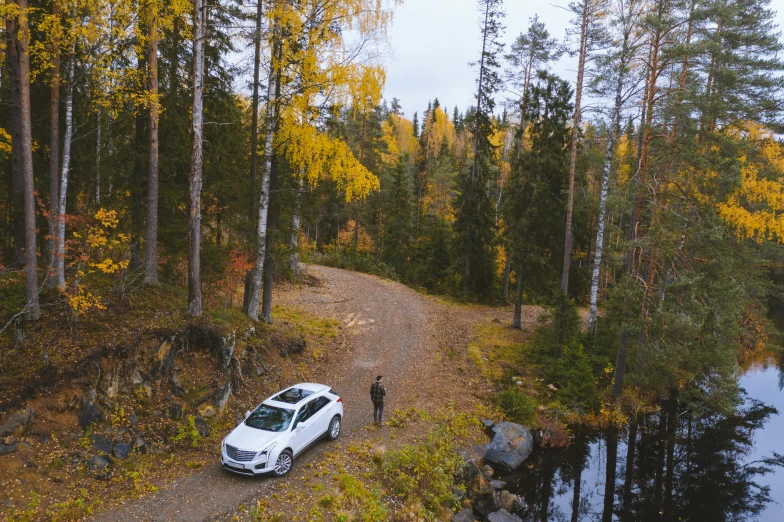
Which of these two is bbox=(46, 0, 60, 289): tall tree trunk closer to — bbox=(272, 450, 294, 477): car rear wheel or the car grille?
the car grille

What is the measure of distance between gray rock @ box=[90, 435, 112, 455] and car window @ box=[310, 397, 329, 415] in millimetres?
4949

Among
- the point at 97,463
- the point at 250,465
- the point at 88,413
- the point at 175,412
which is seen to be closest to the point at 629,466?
the point at 250,465

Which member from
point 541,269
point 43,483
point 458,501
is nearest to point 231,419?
point 43,483

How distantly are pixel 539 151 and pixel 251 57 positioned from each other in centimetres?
1673

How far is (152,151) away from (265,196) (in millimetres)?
3904

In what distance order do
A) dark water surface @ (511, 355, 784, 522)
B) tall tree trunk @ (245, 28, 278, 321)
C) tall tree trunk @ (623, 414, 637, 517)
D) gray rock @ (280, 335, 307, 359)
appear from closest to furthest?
1. dark water surface @ (511, 355, 784, 522)
2. tall tree trunk @ (623, 414, 637, 517)
3. tall tree trunk @ (245, 28, 278, 321)
4. gray rock @ (280, 335, 307, 359)

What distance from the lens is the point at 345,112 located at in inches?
693

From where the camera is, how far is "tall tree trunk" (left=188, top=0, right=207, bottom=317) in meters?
12.7

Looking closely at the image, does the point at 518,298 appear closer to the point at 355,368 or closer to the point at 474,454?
the point at 355,368

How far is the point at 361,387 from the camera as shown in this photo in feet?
54.9

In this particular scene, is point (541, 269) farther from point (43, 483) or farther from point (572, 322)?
point (43, 483)

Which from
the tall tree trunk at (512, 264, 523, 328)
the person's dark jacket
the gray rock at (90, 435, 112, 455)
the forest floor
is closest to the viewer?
the forest floor

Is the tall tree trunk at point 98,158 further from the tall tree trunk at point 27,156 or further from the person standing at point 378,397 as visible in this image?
the person standing at point 378,397

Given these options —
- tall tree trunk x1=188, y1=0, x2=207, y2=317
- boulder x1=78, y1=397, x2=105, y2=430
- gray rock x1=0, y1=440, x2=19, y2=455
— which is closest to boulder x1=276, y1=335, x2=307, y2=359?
tall tree trunk x1=188, y1=0, x2=207, y2=317
